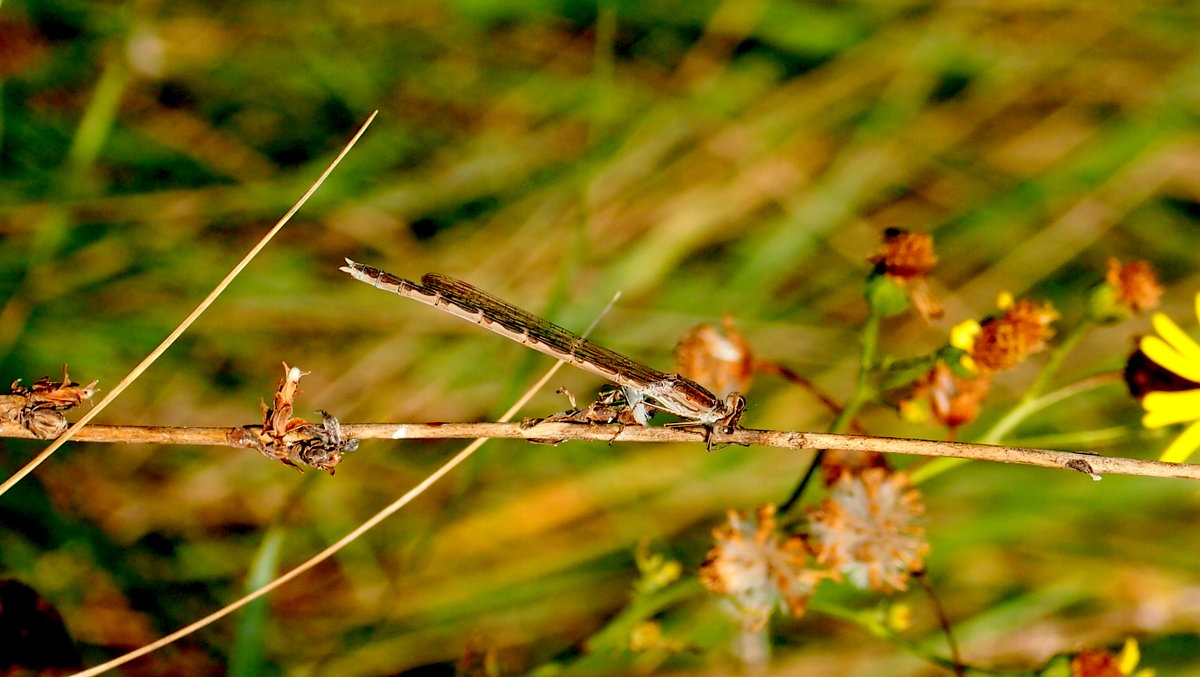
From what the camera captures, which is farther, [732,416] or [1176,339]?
[1176,339]

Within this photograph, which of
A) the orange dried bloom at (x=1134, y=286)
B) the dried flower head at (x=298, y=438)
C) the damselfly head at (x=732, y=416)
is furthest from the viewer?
the orange dried bloom at (x=1134, y=286)

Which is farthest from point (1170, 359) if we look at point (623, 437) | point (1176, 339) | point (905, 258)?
point (623, 437)

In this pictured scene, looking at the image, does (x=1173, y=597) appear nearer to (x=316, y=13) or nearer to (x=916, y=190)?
(x=916, y=190)

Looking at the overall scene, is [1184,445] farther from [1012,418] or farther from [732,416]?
[732,416]

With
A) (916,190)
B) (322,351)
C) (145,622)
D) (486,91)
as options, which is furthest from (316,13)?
(916,190)

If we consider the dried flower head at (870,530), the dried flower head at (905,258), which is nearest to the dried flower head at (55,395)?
the dried flower head at (870,530)

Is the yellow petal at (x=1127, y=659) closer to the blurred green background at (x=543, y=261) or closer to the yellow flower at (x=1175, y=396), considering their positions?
the yellow flower at (x=1175, y=396)
